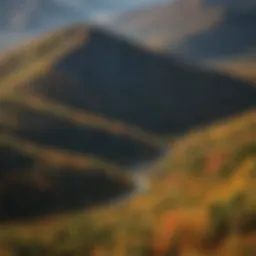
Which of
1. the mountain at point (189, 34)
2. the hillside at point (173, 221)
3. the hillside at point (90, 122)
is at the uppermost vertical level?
the mountain at point (189, 34)

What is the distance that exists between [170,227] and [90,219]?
640mm

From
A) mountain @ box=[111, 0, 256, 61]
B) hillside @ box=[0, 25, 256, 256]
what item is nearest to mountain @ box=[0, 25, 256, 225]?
hillside @ box=[0, 25, 256, 256]

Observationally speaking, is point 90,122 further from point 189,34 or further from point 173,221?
point 173,221

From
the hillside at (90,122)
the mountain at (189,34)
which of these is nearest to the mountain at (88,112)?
the hillside at (90,122)

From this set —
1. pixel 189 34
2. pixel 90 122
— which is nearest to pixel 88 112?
pixel 90 122

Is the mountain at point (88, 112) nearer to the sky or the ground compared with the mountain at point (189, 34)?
nearer to the ground

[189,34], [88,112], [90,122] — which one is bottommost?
[90,122]

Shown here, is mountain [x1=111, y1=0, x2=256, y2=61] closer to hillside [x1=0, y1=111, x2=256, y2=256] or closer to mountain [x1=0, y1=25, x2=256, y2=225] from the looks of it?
mountain [x1=0, y1=25, x2=256, y2=225]

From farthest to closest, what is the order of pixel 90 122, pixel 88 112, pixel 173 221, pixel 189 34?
1. pixel 189 34
2. pixel 88 112
3. pixel 90 122
4. pixel 173 221

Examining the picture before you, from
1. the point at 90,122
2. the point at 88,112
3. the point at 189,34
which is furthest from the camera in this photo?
the point at 189,34

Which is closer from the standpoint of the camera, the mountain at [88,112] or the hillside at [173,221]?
the hillside at [173,221]

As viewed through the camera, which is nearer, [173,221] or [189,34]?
[173,221]

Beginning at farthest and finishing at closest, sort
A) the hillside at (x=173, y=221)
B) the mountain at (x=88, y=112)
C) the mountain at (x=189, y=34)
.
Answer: the mountain at (x=189, y=34)
the mountain at (x=88, y=112)
the hillside at (x=173, y=221)

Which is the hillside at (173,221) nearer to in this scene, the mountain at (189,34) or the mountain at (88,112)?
the mountain at (88,112)
